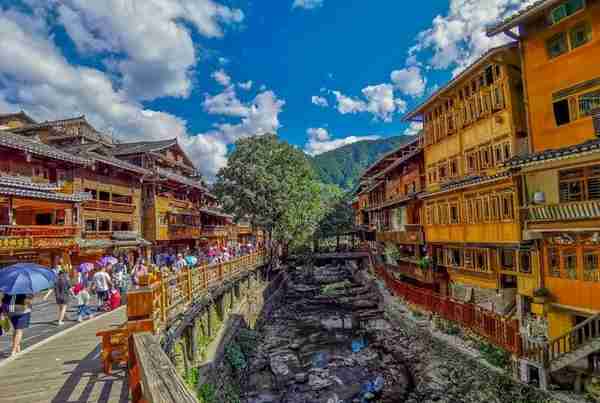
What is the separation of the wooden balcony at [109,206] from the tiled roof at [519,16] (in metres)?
30.6

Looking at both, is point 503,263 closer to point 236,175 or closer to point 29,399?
point 29,399

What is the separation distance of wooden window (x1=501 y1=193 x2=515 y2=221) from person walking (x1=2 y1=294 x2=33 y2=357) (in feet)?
63.8

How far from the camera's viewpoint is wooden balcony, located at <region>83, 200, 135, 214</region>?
28308mm

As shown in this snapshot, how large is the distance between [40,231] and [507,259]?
28437 mm

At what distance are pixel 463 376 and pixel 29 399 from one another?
52.1ft

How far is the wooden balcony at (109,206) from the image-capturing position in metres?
28.3

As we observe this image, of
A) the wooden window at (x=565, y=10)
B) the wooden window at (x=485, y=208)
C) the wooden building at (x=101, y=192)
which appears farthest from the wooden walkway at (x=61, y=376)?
the wooden window at (x=565, y=10)

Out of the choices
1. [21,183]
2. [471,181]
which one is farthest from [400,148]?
[21,183]

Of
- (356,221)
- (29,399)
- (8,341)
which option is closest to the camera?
(29,399)

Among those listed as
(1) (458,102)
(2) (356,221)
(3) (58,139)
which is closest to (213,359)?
(1) (458,102)

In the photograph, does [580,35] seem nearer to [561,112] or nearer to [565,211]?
[561,112]

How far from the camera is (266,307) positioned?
99.0ft

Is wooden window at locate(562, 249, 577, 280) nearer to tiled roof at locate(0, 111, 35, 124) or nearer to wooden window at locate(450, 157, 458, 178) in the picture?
wooden window at locate(450, 157, 458, 178)

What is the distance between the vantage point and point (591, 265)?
550 inches
